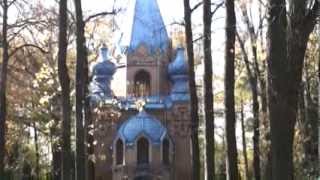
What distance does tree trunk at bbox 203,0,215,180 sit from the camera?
16.9 m

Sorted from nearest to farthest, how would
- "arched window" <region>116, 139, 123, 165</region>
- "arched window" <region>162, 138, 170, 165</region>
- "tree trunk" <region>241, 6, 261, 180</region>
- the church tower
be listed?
"tree trunk" <region>241, 6, 261, 180</region> → "arched window" <region>116, 139, 123, 165</region> → "arched window" <region>162, 138, 170, 165</region> → the church tower

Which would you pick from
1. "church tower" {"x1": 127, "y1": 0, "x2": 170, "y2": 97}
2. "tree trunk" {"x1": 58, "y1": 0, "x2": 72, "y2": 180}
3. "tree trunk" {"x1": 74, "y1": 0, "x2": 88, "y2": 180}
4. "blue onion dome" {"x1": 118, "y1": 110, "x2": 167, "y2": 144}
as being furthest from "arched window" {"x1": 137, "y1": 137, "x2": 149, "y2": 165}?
"tree trunk" {"x1": 58, "y1": 0, "x2": 72, "y2": 180}

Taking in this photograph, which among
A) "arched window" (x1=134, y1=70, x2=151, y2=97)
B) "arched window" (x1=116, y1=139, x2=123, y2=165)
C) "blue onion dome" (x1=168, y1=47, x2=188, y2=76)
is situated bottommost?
"arched window" (x1=116, y1=139, x2=123, y2=165)

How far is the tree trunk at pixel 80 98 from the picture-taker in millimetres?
17641

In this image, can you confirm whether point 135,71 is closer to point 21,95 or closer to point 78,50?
point 21,95

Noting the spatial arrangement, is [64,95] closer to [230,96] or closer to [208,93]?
[208,93]

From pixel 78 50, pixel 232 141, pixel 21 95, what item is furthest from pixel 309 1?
pixel 21 95

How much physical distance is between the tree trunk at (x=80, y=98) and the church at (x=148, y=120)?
84.1ft

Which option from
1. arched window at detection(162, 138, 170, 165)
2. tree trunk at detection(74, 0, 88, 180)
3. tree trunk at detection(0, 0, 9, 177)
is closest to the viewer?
tree trunk at detection(74, 0, 88, 180)

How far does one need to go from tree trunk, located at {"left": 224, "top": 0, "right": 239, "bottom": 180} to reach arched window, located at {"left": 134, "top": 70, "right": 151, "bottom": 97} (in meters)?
33.4

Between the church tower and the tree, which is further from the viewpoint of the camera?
the church tower

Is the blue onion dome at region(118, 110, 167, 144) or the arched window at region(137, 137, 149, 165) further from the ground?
the blue onion dome at region(118, 110, 167, 144)

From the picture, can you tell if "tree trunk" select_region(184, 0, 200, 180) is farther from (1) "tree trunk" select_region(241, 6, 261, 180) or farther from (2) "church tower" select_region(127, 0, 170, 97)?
(2) "church tower" select_region(127, 0, 170, 97)

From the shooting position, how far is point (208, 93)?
17.2m
